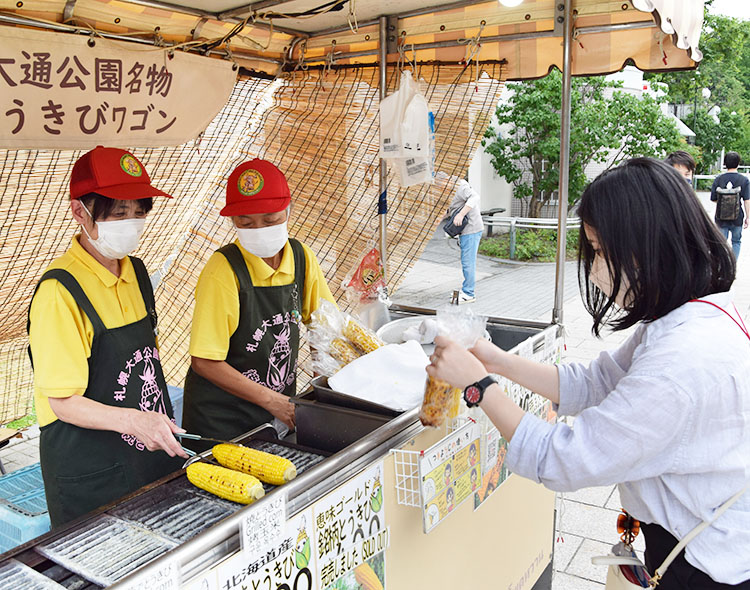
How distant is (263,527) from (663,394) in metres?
0.94

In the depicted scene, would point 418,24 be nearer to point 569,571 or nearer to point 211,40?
point 211,40

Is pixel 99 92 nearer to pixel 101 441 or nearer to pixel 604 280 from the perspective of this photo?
pixel 101 441

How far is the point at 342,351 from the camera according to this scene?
2.34 metres

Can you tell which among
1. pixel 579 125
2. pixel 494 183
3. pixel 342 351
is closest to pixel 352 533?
pixel 342 351

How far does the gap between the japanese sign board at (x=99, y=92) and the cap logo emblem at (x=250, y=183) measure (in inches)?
31.9

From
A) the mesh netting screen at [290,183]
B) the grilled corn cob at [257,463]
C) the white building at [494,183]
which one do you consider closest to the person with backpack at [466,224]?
the mesh netting screen at [290,183]

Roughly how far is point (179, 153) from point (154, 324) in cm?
209

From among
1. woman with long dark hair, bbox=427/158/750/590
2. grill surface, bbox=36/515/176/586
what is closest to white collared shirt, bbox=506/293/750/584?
woman with long dark hair, bbox=427/158/750/590

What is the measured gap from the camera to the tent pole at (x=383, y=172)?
362 cm

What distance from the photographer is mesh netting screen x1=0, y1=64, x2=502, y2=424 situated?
3.75 metres

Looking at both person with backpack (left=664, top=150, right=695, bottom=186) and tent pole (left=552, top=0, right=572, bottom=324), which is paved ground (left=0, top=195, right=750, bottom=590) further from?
person with backpack (left=664, top=150, right=695, bottom=186)

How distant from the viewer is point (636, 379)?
4.74 feet

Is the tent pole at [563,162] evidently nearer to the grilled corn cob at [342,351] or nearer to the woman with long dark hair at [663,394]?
the grilled corn cob at [342,351]

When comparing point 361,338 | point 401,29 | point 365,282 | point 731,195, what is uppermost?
point 401,29
